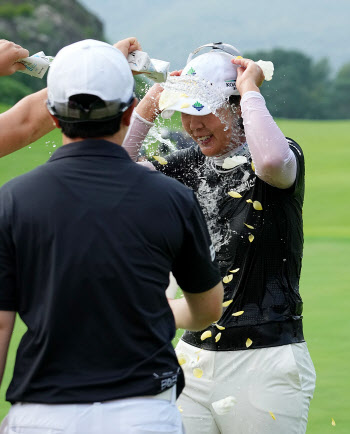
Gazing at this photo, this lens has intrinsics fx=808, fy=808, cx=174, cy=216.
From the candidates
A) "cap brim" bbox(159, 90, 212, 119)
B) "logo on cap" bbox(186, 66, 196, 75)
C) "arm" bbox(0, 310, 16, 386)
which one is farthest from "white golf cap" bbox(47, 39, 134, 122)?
Answer: "logo on cap" bbox(186, 66, 196, 75)

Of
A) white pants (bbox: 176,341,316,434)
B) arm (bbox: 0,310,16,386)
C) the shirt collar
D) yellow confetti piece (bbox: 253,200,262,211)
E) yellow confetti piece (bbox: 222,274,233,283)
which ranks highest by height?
the shirt collar

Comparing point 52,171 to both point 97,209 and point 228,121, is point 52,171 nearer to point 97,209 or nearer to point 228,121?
point 97,209

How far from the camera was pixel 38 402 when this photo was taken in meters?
1.85

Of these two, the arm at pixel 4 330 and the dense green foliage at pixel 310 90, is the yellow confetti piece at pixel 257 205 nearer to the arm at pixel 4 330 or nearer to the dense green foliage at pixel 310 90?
the arm at pixel 4 330

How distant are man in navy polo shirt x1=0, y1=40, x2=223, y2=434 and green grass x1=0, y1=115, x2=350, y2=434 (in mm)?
1466

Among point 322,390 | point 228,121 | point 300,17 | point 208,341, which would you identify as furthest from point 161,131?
point 300,17

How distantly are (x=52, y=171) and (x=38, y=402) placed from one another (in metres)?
0.53

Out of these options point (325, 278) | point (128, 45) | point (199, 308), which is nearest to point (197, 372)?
point (199, 308)

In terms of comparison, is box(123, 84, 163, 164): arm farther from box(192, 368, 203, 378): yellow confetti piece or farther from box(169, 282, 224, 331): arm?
box(169, 282, 224, 331): arm

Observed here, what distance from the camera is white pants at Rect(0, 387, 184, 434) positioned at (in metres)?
1.81

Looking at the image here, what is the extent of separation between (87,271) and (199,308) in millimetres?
423

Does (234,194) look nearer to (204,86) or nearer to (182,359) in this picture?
(204,86)

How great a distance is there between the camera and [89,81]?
188cm

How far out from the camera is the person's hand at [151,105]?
3.32 m
